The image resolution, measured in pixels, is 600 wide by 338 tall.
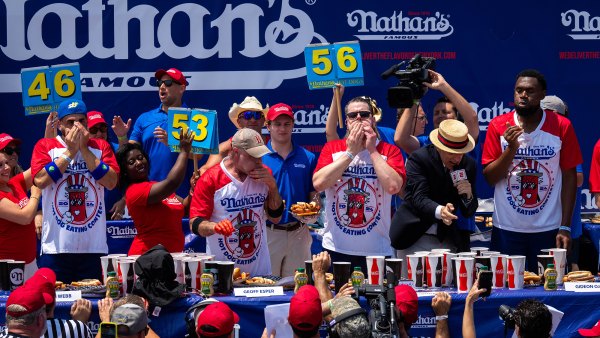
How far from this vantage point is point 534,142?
794 cm

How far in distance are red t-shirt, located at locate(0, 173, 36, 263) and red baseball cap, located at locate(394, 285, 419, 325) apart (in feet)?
9.87

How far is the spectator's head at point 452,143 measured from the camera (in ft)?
24.2

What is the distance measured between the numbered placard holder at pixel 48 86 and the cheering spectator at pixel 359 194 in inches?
94.5

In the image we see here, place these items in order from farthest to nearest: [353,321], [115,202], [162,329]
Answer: [115,202] → [162,329] → [353,321]

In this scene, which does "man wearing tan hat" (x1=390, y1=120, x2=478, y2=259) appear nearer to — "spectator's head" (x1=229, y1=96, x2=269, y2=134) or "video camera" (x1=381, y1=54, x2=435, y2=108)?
"video camera" (x1=381, y1=54, x2=435, y2=108)

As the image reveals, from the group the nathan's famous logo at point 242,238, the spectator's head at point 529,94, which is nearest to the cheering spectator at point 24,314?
the nathan's famous logo at point 242,238

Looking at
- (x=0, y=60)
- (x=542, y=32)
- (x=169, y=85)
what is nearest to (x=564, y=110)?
(x=542, y=32)

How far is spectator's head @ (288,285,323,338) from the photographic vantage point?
537 centimetres

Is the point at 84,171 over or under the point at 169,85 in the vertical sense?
under

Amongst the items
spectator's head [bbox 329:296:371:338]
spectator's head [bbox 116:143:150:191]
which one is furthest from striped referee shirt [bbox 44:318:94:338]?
spectator's head [bbox 116:143:150:191]

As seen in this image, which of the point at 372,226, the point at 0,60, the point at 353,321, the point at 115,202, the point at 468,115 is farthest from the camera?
the point at 0,60

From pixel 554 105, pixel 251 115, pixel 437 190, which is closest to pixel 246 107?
pixel 251 115

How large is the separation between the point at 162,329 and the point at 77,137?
1838 millimetres

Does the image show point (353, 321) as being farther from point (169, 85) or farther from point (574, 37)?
point (574, 37)
